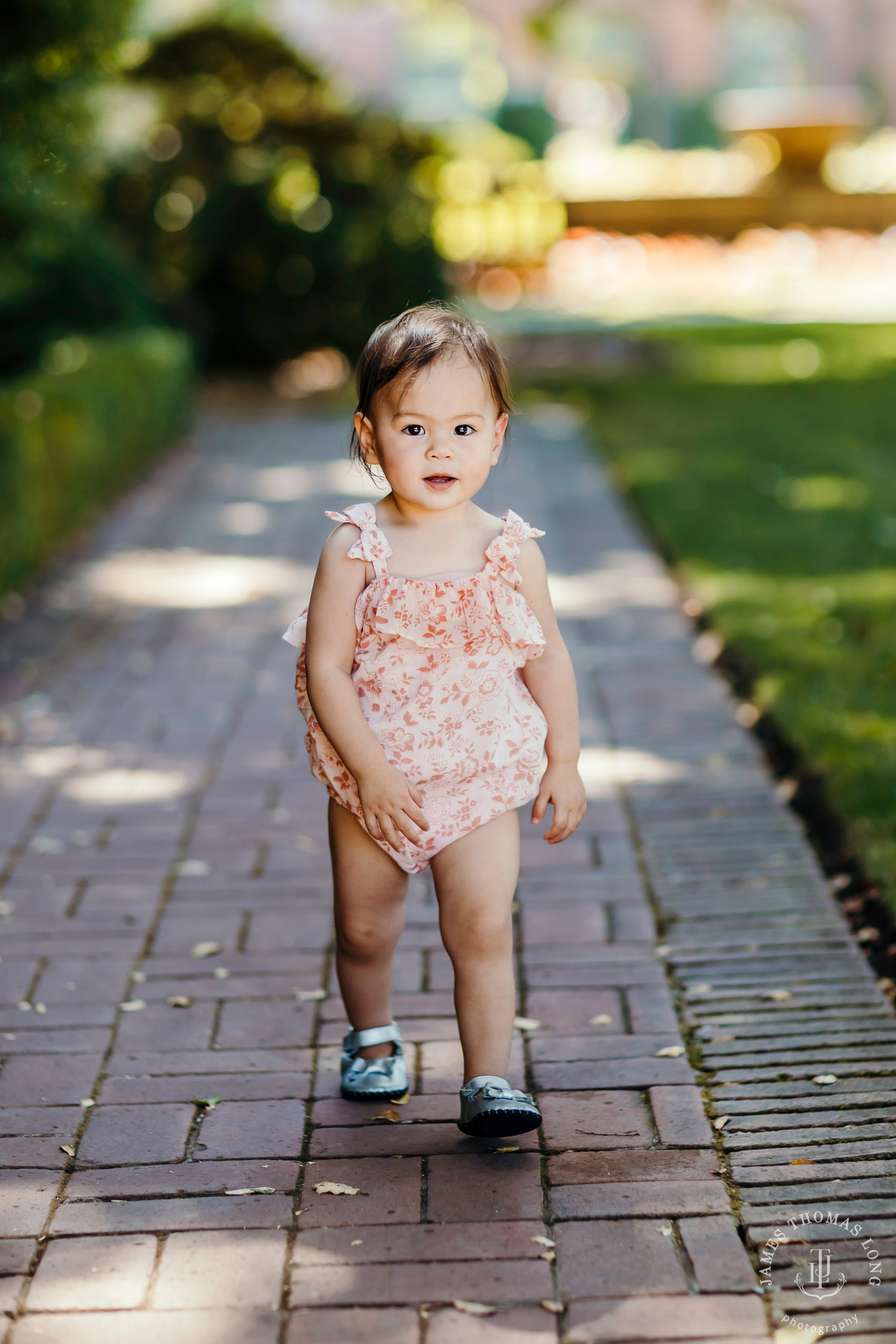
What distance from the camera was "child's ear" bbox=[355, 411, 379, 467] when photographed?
2355 millimetres

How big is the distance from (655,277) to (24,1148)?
1827 centimetres

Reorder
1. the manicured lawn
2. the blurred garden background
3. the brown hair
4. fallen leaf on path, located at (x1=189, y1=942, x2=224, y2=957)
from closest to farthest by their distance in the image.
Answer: the brown hair < fallen leaf on path, located at (x1=189, y1=942, x2=224, y2=957) < the manicured lawn < the blurred garden background

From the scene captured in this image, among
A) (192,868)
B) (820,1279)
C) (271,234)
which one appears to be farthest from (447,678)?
(271,234)

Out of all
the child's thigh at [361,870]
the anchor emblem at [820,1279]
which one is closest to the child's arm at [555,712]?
the child's thigh at [361,870]

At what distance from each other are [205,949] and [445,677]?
3.72 feet

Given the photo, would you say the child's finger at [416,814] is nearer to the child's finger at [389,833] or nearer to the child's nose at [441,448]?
the child's finger at [389,833]

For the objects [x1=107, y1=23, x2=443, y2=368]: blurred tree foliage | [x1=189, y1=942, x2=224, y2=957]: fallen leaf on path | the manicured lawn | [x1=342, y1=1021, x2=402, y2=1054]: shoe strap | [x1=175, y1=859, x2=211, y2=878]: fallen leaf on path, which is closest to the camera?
[x1=342, y1=1021, x2=402, y2=1054]: shoe strap

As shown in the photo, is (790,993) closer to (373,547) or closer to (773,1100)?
(773,1100)

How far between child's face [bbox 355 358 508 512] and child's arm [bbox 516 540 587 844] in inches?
7.2

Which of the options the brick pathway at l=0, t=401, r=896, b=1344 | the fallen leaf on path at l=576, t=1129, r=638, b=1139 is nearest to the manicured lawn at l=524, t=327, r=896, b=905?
the brick pathway at l=0, t=401, r=896, b=1344

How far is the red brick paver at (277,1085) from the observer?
2.08 meters

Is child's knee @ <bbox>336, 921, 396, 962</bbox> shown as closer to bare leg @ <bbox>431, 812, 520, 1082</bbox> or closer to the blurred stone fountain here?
bare leg @ <bbox>431, 812, 520, 1082</bbox>

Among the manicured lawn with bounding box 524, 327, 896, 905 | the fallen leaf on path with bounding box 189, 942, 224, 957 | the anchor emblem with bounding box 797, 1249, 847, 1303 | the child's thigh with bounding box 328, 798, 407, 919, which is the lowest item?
the anchor emblem with bounding box 797, 1249, 847, 1303

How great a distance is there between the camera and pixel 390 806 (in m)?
2.31
